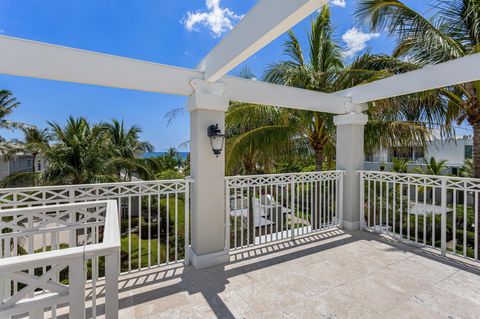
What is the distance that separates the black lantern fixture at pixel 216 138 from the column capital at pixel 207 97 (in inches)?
11.6

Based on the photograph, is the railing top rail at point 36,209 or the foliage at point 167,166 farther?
the foliage at point 167,166

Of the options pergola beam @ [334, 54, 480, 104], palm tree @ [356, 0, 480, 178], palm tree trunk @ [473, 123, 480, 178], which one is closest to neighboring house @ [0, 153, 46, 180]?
pergola beam @ [334, 54, 480, 104]

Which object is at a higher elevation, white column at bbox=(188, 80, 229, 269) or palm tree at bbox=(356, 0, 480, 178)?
palm tree at bbox=(356, 0, 480, 178)

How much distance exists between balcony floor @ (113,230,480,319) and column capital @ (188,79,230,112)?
2323mm

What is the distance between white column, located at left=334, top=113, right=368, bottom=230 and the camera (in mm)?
4945

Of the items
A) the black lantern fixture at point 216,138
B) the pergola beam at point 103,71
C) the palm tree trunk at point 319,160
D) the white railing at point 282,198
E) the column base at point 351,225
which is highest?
the pergola beam at point 103,71

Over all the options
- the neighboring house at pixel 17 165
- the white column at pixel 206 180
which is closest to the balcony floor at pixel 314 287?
the white column at pixel 206 180

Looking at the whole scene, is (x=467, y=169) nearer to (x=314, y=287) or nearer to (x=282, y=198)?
(x=282, y=198)

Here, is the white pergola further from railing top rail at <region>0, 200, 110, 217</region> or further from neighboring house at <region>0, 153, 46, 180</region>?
neighboring house at <region>0, 153, 46, 180</region>

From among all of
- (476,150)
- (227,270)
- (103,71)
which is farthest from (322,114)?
(103,71)

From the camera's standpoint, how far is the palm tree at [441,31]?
4.39m

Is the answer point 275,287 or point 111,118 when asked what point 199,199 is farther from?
point 111,118

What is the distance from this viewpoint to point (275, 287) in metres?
2.89

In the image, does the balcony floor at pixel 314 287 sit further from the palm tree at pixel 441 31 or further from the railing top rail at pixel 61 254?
the palm tree at pixel 441 31
